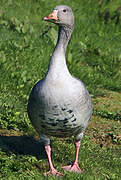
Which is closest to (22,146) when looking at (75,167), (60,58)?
(75,167)

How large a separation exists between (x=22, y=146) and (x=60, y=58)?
6.04ft

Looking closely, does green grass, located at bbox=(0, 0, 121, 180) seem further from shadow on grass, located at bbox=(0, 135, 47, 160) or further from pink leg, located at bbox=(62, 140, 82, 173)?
pink leg, located at bbox=(62, 140, 82, 173)

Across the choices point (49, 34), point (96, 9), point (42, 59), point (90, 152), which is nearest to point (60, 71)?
point (90, 152)

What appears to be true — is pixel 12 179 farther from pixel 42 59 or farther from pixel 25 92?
pixel 42 59

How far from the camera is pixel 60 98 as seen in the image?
15.9ft

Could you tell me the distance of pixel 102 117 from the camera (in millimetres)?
7758

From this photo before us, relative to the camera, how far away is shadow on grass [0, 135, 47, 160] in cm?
594

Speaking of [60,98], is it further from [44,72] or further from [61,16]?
[44,72]

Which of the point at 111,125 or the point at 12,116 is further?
the point at 111,125

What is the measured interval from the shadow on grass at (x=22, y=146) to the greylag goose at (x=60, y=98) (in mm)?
756

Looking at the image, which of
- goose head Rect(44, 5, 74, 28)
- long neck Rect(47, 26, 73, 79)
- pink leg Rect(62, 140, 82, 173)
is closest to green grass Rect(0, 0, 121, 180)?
pink leg Rect(62, 140, 82, 173)

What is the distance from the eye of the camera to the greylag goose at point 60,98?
4855 millimetres

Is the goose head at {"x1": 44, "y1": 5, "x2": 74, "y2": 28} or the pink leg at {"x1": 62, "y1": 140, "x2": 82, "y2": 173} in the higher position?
the goose head at {"x1": 44, "y1": 5, "x2": 74, "y2": 28}

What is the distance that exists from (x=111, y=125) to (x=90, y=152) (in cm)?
136
